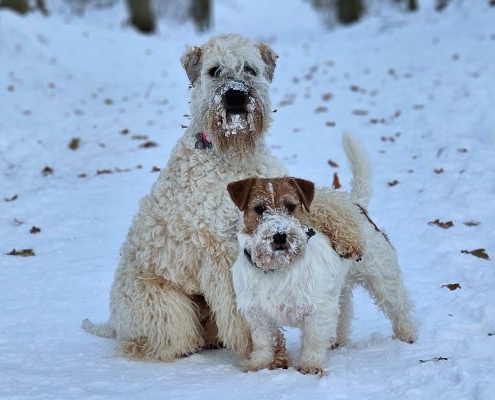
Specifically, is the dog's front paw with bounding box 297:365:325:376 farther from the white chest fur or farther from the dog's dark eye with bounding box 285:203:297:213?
the dog's dark eye with bounding box 285:203:297:213

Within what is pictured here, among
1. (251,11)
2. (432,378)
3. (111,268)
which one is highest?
→ (251,11)

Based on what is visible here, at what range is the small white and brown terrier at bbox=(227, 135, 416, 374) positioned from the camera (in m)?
3.89

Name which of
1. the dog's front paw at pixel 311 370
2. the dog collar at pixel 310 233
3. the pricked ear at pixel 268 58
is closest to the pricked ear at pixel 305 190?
the dog collar at pixel 310 233

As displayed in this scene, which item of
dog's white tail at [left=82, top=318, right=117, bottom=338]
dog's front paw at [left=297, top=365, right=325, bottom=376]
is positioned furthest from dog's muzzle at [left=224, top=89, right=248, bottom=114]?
dog's white tail at [left=82, top=318, right=117, bottom=338]

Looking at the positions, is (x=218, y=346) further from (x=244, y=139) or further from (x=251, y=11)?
(x=251, y=11)

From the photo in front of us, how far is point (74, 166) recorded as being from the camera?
9.54 m

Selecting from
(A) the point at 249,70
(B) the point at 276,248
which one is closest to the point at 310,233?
(B) the point at 276,248

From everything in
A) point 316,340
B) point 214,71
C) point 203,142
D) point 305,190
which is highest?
point 214,71

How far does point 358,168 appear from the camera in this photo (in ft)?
15.7

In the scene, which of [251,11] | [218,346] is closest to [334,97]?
[218,346]

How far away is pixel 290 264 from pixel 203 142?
1082mm

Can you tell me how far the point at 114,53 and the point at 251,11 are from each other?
1533 centimetres

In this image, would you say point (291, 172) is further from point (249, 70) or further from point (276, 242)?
point (276, 242)

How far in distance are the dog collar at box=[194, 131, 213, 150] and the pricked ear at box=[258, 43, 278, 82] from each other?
23.8 inches
